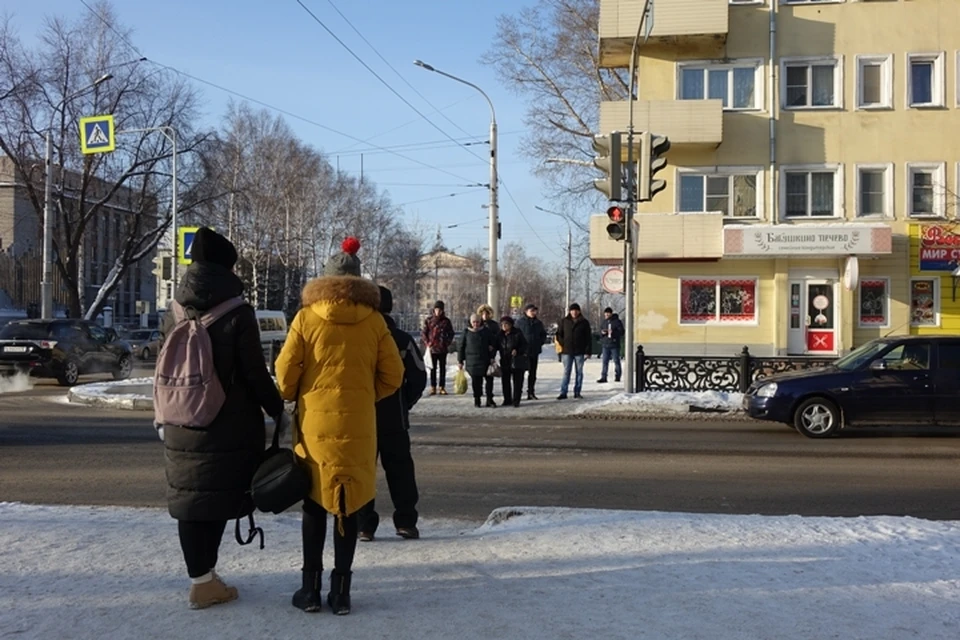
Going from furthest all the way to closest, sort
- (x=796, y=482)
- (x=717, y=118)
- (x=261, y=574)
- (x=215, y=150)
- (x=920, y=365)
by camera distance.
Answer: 1. (x=215, y=150)
2. (x=717, y=118)
3. (x=920, y=365)
4. (x=796, y=482)
5. (x=261, y=574)

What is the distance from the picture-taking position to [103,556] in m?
5.43

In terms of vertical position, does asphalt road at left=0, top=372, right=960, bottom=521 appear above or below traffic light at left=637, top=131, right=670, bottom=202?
below

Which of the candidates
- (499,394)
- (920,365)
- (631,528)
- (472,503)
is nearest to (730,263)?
(499,394)

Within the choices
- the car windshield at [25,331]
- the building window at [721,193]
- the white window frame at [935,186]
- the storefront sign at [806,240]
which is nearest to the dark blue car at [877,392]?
the storefront sign at [806,240]

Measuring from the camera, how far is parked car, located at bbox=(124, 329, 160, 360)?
134 feet

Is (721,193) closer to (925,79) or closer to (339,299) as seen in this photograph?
(925,79)

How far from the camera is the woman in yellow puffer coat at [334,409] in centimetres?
443

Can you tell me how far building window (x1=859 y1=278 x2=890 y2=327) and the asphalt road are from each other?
13735 millimetres

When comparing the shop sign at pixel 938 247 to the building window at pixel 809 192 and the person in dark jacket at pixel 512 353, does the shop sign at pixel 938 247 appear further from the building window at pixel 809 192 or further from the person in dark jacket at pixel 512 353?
the person in dark jacket at pixel 512 353

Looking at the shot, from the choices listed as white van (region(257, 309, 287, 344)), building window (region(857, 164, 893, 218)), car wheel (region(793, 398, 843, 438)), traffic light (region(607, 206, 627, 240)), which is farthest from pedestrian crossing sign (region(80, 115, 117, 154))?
building window (region(857, 164, 893, 218))

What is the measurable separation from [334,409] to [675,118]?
78.0 feet

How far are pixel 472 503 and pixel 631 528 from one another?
8.19 feet

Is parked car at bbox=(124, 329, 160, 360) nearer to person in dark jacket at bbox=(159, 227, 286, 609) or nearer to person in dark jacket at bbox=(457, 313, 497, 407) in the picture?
person in dark jacket at bbox=(457, 313, 497, 407)

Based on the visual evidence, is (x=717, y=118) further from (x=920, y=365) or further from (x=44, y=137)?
(x=44, y=137)
